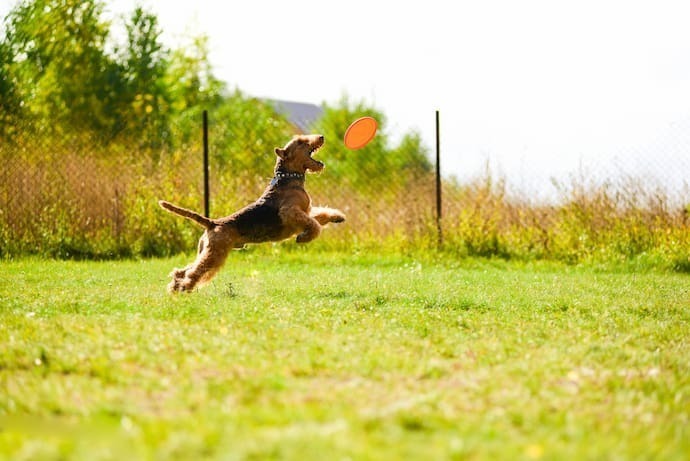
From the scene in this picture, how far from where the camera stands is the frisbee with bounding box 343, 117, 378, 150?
8086 millimetres

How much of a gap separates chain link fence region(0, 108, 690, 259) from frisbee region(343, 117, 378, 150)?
11.8 ft

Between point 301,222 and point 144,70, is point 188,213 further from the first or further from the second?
point 144,70

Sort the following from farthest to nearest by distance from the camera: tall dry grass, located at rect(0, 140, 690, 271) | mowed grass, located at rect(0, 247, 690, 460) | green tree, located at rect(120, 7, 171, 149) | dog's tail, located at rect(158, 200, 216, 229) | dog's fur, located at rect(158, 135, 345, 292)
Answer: green tree, located at rect(120, 7, 171, 149)
tall dry grass, located at rect(0, 140, 690, 271)
dog's fur, located at rect(158, 135, 345, 292)
dog's tail, located at rect(158, 200, 216, 229)
mowed grass, located at rect(0, 247, 690, 460)

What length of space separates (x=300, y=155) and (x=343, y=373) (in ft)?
11.5

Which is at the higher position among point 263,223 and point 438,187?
point 438,187

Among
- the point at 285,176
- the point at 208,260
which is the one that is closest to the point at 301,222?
the point at 285,176

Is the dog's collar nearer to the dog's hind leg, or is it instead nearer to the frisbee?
the dog's hind leg

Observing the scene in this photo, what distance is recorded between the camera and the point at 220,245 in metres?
6.82

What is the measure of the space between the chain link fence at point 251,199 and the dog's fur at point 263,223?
470cm

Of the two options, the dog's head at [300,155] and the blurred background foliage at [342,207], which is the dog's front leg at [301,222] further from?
the blurred background foliage at [342,207]

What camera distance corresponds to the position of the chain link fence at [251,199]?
1143cm

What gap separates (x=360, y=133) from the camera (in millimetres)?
8188

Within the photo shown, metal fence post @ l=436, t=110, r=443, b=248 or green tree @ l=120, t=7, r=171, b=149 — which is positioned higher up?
green tree @ l=120, t=7, r=171, b=149

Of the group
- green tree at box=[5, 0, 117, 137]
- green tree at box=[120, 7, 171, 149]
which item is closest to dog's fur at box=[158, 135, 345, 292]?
green tree at box=[5, 0, 117, 137]
